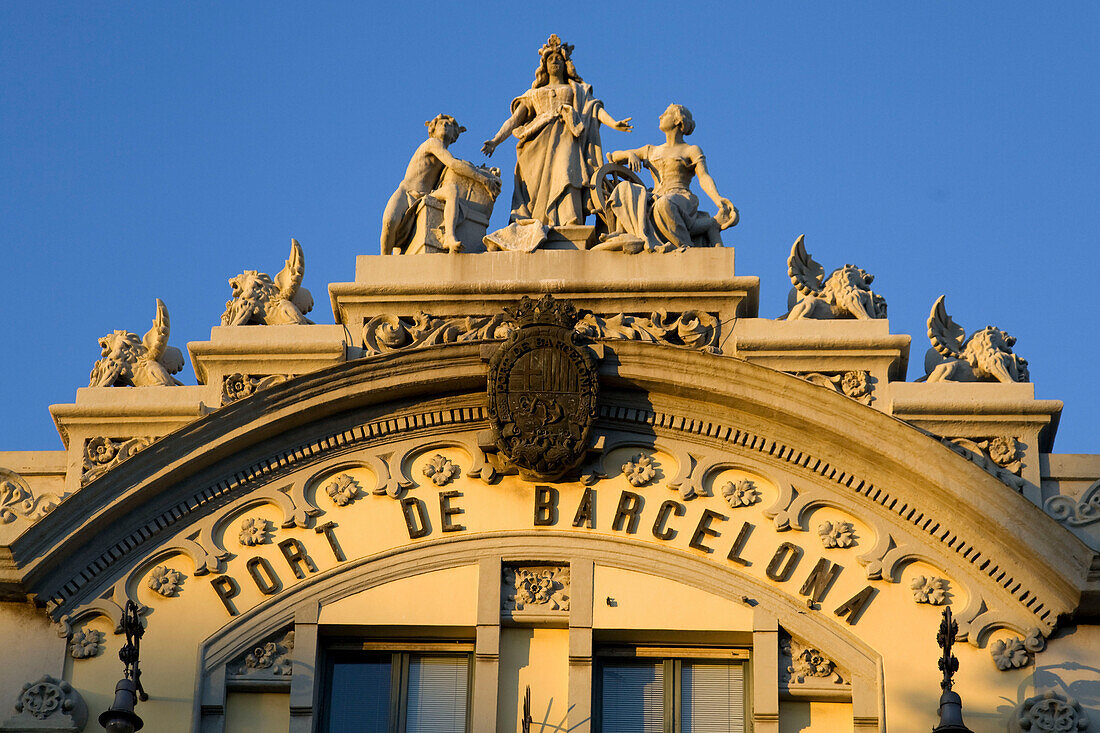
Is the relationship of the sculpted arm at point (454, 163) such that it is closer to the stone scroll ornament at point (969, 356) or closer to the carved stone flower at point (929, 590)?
the stone scroll ornament at point (969, 356)

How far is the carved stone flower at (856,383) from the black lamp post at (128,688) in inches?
275

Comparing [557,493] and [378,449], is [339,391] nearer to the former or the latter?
[378,449]

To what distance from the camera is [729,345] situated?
81.4ft

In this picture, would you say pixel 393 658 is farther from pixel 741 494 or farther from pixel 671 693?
pixel 741 494

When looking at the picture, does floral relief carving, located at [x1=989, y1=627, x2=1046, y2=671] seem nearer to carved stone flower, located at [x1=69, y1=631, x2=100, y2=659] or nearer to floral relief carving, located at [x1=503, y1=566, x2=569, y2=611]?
floral relief carving, located at [x1=503, y1=566, x2=569, y2=611]

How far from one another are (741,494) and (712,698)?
6.52 feet

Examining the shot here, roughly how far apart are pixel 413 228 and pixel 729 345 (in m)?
3.60

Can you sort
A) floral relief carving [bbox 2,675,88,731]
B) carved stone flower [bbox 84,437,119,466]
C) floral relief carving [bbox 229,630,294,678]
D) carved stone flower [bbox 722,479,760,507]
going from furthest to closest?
carved stone flower [bbox 84,437,119,466] < carved stone flower [bbox 722,479,760,507] < floral relief carving [bbox 229,630,294,678] < floral relief carving [bbox 2,675,88,731]

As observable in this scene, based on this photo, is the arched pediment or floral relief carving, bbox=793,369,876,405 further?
floral relief carving, bbox=793,369,876,405

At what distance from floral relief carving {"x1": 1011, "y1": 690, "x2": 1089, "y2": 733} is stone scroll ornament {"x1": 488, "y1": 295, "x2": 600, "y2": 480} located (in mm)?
4738

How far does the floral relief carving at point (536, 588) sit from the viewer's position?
2377 centimetres

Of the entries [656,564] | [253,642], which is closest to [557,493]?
[656,564]

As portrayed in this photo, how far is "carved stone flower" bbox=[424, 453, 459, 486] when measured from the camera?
80.2 feet

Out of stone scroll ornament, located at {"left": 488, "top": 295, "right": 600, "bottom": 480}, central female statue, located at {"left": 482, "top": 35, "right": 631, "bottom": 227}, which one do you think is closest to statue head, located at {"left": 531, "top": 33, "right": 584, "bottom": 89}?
central female statue, located at {"left": 482, "top": 35, "right": 631, "bottom": 227}
